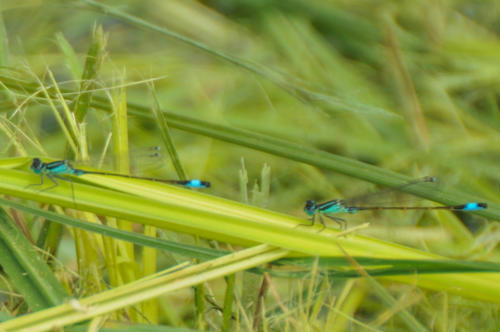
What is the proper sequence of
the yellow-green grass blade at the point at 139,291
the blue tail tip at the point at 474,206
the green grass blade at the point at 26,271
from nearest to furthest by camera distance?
the yellow-green grass blade at the point at 139,291
the green grass blade at the point at 26,271
the blue tail tip at the point at 474,206

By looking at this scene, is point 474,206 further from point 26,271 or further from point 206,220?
point 26,271

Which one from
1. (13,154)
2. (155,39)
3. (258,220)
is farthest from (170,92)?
(258,220)

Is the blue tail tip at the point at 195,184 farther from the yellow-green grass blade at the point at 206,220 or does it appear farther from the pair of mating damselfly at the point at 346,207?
the pair of mating damselfly at the point at 346,207

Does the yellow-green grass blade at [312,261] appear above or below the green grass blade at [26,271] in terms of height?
above

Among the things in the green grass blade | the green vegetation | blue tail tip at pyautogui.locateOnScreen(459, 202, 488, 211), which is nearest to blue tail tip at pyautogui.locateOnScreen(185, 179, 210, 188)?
the green vegetation

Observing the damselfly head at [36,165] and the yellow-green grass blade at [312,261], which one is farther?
the damselfly head at [36,165]

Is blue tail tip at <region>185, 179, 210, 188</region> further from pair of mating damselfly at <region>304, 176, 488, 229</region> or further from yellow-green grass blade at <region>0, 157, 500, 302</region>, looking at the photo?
pair of mating damselfly at <region>304, 176, 488, 229</region>

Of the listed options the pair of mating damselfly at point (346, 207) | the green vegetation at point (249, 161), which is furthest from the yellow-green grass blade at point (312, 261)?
the pair of mating damselfly at point (346, 207)

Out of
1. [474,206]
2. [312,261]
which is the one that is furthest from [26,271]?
[474,206]
